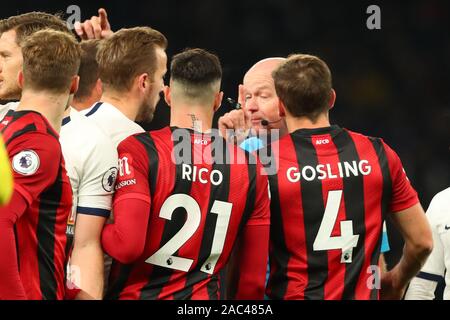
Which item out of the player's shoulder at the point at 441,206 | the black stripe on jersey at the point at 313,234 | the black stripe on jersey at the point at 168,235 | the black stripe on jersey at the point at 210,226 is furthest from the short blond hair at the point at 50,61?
the player's shoulder at the point at 441,206

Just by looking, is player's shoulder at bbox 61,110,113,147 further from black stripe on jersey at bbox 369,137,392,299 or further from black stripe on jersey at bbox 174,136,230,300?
black stripe on jersey at bbox 369,137,392,299

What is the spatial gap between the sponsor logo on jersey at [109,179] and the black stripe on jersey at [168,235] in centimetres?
21

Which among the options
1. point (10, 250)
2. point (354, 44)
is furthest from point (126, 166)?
point (354, 44)

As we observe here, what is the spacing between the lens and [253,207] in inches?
122

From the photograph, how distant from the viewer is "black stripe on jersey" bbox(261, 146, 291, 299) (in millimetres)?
3182

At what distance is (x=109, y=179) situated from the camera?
2990mm

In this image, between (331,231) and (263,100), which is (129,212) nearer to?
(331,231)

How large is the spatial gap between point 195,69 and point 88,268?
0.81 meters

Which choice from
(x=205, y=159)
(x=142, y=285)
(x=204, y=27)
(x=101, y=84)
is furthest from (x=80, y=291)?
(x=204, y=27)

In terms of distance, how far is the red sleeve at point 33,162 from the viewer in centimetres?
257

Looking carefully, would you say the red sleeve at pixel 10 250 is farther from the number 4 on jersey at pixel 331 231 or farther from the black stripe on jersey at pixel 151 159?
the number 4 on jersey at pixel 331 231

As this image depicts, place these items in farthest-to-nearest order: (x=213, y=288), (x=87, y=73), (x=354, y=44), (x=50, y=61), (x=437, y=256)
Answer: (x=354, y=44) < (x=437, y=256) < (x=87, y=73) < (x=213, y=288) < (x=50, y=61)

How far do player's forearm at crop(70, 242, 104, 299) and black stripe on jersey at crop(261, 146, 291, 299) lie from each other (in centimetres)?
65

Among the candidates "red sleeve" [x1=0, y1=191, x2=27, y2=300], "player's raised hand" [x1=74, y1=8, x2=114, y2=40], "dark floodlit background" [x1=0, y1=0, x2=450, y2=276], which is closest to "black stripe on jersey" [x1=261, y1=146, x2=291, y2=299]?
"red sleeve" [x1=0, y1=191, x2=27, y2=300]
